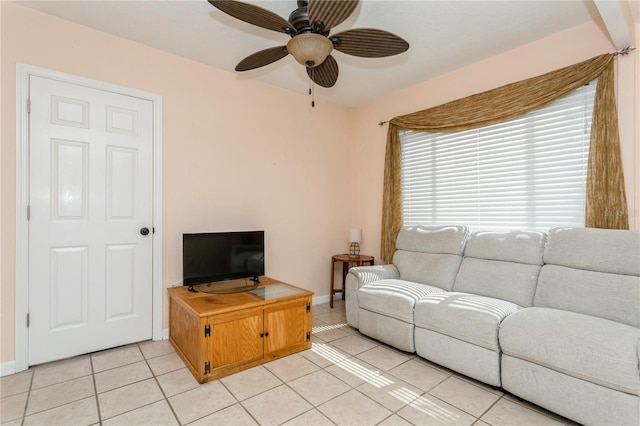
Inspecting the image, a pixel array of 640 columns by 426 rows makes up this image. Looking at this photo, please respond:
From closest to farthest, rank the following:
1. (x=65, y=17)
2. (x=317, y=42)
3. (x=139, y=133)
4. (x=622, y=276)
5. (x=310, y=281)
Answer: (x=317, y=42) → (x=622, y=276) → (x=65, y=17) → (x=139, y=133) → (x=310, y=281)

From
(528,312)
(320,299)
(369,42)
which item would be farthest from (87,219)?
(528,312)

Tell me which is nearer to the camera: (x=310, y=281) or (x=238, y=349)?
(x=238, y=349)

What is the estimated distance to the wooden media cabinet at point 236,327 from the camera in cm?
223

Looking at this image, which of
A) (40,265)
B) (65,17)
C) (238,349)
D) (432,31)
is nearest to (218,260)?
(238,349)

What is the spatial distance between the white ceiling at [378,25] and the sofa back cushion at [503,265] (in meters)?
1.66

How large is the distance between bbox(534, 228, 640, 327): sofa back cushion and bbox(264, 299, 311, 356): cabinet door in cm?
182

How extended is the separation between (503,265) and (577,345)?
0.95 m

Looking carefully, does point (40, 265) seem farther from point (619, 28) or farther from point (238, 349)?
point (619, 28)

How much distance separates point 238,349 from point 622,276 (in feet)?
8.71

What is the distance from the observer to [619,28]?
6.73ft

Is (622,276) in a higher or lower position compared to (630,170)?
lower

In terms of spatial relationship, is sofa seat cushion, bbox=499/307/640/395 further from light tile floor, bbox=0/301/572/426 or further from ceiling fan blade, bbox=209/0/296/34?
ceiling fan blade, bbox=209/0/296/34

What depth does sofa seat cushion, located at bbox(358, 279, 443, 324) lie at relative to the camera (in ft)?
8.50

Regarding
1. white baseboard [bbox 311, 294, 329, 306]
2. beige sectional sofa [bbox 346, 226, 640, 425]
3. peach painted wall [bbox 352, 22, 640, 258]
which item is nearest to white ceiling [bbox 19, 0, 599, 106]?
peach painted wall [bbox 352, 22, 640, 258]
